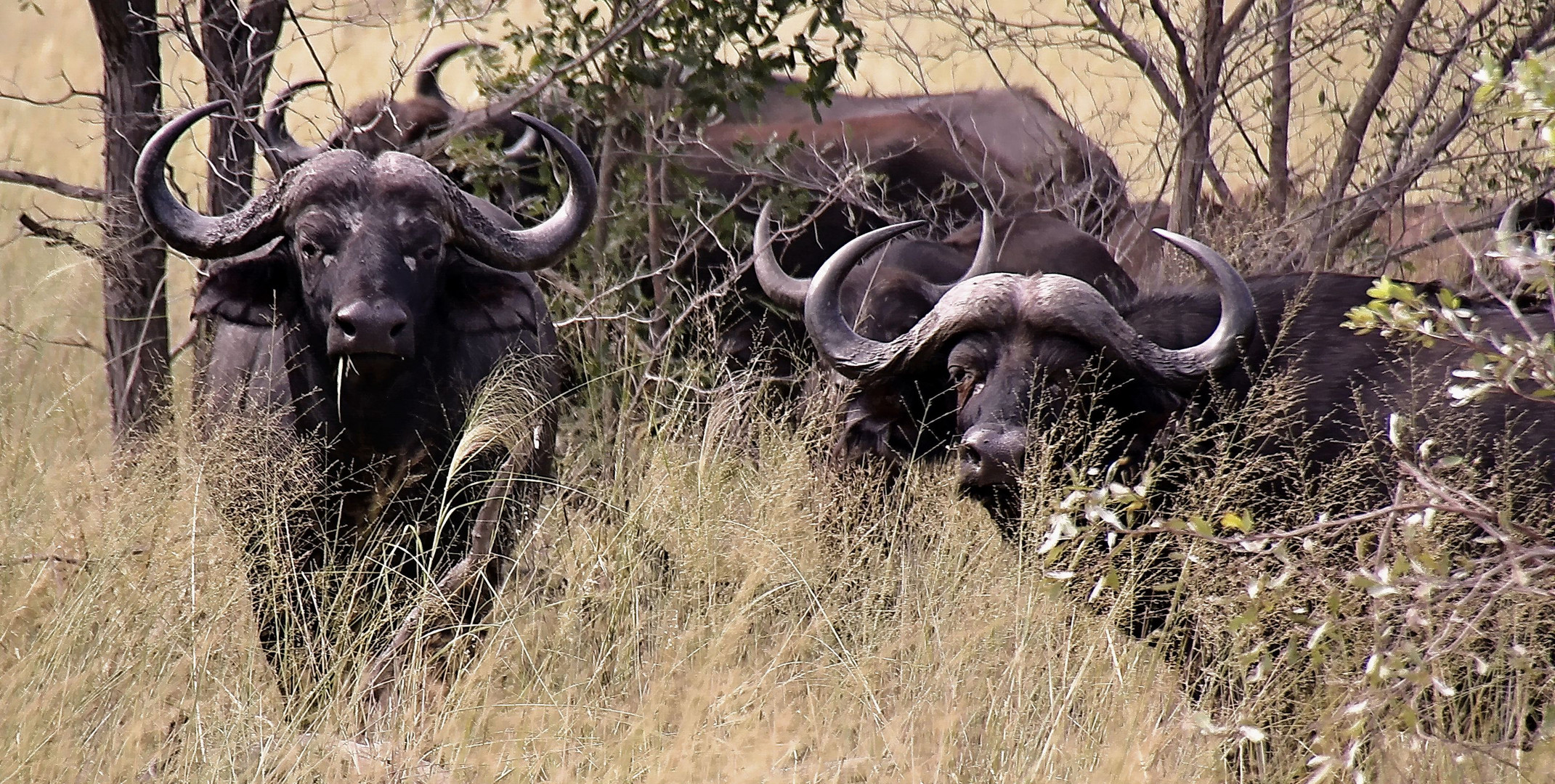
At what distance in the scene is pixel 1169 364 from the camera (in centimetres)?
421

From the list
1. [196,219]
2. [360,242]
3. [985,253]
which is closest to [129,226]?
[196,219]

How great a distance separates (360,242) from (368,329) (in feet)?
1.14

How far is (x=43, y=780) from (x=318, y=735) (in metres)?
0.49

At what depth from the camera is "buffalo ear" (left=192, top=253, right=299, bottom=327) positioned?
4.36 meters

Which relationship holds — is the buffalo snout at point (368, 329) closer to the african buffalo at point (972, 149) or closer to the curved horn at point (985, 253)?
the curved horn at point (985, 253)

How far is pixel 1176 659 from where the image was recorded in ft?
13.5

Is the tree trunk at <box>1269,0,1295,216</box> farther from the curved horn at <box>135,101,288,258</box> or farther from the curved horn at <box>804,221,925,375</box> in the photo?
the curved horn at <box>135,101,288,258</box>

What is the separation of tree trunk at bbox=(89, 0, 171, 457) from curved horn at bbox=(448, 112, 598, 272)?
4.72 feet

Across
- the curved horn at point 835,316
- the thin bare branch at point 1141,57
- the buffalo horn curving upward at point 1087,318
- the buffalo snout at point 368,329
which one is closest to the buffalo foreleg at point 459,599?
the buffalo snout at point 368,329

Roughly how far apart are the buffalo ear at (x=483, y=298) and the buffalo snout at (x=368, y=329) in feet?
1.60

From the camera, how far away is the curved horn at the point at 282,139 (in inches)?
203

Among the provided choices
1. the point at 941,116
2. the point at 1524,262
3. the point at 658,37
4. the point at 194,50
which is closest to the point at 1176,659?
the point at 1524,262

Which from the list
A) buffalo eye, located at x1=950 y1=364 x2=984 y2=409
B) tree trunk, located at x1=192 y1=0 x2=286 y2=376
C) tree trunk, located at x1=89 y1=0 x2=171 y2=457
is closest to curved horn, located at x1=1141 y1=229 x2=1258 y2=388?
buffalo eye, located at x1=950 y1=364 x2=984 y2=409

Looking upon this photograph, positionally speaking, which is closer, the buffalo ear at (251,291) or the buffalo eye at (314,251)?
the buffalo eye at (314,251)
